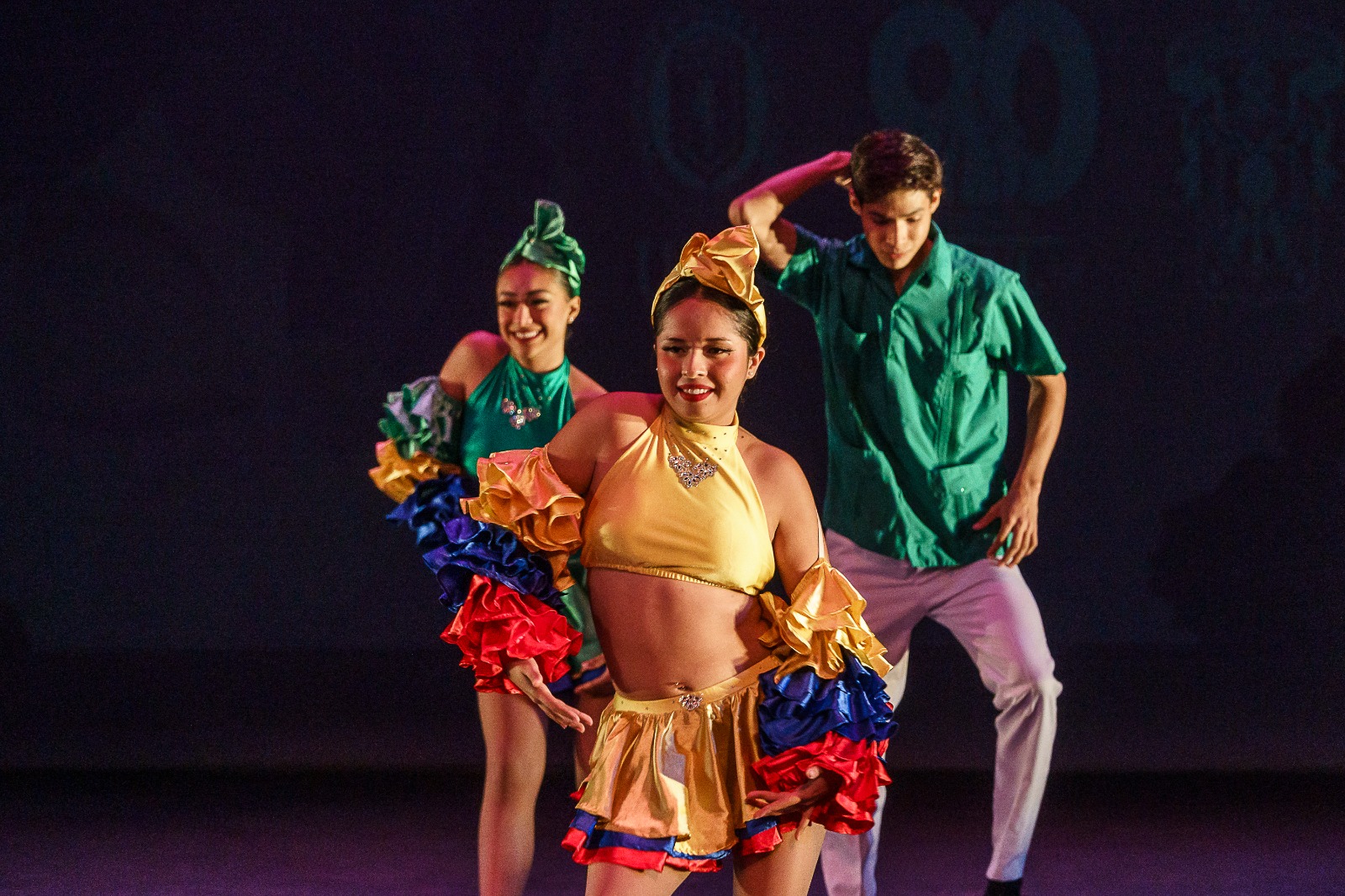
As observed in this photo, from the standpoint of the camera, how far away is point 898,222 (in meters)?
2.85

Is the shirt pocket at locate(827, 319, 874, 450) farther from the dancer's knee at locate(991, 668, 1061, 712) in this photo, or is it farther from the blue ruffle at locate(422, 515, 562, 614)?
the blue ruffle at locate(422, 515, 562, 614)

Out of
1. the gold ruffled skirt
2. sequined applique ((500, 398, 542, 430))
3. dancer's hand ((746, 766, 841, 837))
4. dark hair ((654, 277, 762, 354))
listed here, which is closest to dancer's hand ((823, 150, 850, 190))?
sequined applique ((500, 398, 542, 430))

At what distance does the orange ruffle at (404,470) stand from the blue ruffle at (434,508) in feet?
0.07

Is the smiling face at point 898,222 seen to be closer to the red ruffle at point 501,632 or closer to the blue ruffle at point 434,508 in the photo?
the blue ruffle at point 434,508

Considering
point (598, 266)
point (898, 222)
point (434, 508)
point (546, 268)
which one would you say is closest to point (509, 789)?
point (434, 508)

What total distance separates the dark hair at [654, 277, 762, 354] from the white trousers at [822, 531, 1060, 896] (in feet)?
3.76

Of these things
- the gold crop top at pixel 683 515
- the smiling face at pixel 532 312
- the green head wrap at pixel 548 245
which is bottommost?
the gold crop top at pixel 683 515

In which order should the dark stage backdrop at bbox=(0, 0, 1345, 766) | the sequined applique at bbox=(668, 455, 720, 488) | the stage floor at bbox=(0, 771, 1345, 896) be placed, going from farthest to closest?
the dark stage backdrop at bbox=(0, 0, 1345, 766) < the stage floor at bbox=(0, 771, 1345, 896) < the sequined applique at bbox=(668, 455, 720, 488)

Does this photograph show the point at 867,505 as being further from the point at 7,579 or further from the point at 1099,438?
the point at 7,579

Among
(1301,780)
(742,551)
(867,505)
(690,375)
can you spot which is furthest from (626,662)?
(1301,780)

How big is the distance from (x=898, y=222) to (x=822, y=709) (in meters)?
1.31

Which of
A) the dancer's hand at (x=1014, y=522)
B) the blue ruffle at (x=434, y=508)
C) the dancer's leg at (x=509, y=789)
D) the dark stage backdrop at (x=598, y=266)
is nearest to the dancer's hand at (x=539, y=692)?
the dancer's leg at (x=509, y=789)

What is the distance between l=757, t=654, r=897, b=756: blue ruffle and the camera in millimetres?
1878

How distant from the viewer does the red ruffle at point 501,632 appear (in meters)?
1.95
